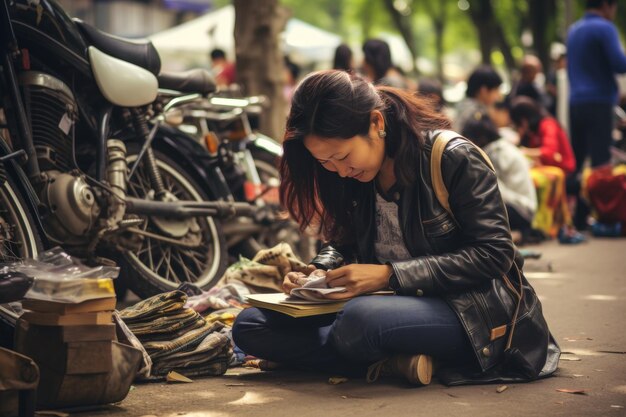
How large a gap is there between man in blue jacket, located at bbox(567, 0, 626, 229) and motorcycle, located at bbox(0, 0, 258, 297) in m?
5.73

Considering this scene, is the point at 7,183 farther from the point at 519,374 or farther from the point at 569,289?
the point at 569,289

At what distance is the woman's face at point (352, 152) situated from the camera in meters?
4.36

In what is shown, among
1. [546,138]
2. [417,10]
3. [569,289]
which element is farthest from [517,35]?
[569,289]

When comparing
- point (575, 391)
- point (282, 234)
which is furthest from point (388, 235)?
point (282, 234)

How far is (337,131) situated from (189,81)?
3035mm

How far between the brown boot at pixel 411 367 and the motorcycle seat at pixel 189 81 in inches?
119

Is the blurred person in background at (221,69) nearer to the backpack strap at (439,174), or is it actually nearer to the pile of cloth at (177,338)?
the pile of cloth at (177,338)

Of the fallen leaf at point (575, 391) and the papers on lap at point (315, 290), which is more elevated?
the papers on lap at point (315, 290)

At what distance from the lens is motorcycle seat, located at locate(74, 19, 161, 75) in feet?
20.7

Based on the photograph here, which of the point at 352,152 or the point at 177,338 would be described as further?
the point at 177,338

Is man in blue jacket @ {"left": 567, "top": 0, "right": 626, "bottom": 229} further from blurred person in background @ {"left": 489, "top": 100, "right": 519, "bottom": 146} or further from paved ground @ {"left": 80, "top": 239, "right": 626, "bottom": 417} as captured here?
paved ground @ {"left": 80, "top": 239, "right": 626, "bottom": 417}

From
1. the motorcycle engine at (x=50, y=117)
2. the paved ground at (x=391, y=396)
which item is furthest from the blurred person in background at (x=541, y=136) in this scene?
the motorcycle engine at (x=50, y=117)

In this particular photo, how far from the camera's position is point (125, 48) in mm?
6520

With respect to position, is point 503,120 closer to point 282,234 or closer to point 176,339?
point 282,234
